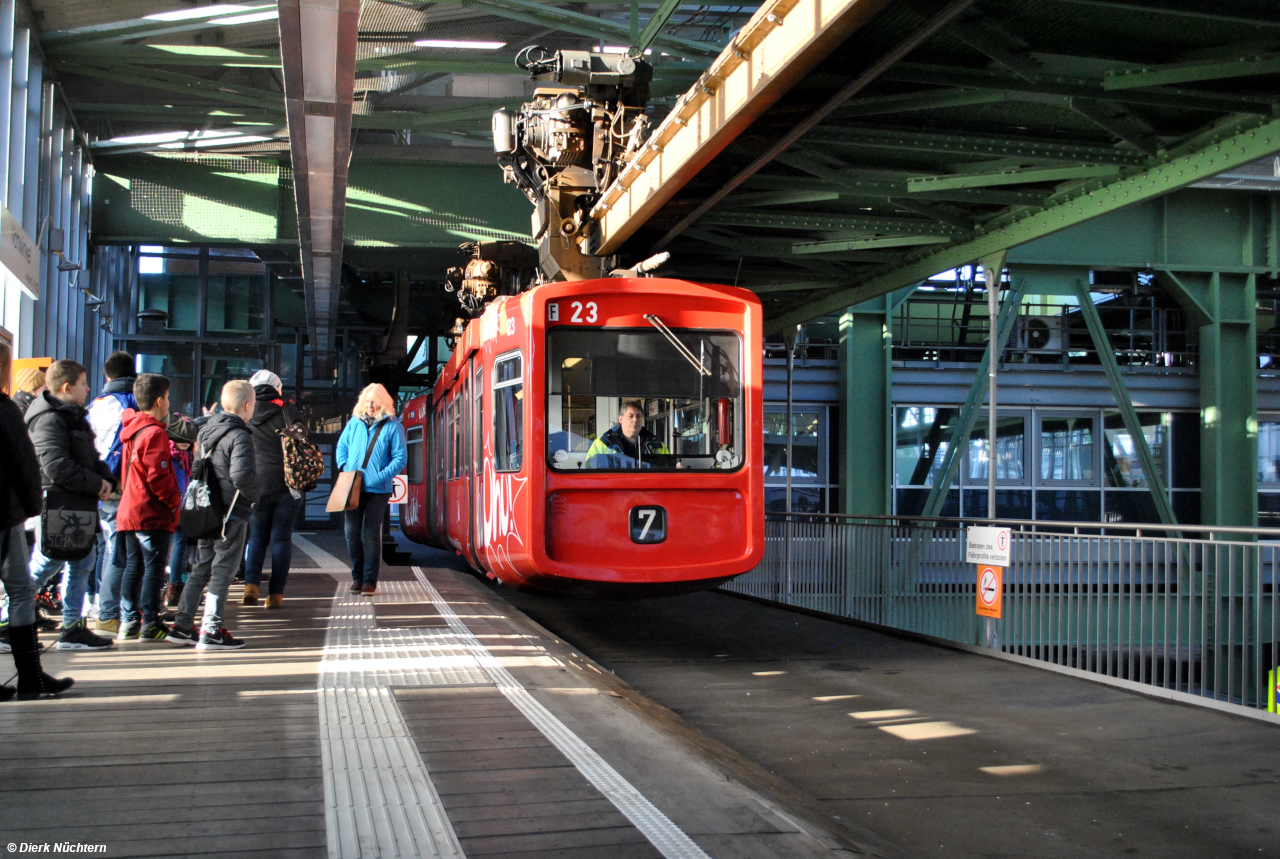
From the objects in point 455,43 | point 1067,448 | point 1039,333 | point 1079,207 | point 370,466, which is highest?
point 455,43

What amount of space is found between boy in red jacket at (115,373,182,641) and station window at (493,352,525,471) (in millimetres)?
2530

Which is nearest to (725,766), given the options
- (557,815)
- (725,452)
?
(557,815)

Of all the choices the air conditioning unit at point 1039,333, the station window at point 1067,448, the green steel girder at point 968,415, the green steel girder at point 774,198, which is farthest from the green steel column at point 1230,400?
the green steel girder at point 774,198

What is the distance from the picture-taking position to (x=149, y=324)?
22.9 meters

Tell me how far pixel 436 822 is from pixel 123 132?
20.9 meters

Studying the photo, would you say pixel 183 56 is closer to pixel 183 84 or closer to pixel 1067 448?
pixel 183 84

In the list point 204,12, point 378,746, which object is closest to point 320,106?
point 378,746

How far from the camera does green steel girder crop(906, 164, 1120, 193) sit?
31.2 ft

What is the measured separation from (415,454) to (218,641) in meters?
12.5

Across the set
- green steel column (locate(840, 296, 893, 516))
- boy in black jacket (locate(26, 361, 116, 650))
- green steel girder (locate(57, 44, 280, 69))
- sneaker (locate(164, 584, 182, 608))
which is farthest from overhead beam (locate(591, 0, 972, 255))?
green steel column (locate(840, 296, 893, 516))

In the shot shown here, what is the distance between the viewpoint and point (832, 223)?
11203 millimetres

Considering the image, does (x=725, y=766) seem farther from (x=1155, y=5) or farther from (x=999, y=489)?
(x=999, y=489)

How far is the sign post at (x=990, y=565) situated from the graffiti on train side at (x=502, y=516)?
13.2ft

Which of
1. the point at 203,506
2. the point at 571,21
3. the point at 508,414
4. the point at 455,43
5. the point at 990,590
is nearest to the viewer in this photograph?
the point at 203,506
